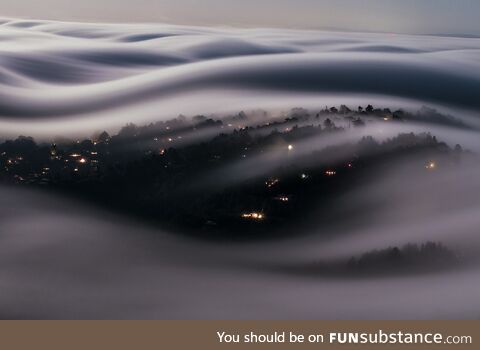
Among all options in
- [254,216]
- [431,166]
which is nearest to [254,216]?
[254,216]

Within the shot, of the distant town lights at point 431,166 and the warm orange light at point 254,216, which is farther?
the distant town lights at point 431,166

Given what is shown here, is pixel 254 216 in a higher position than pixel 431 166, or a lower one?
lower

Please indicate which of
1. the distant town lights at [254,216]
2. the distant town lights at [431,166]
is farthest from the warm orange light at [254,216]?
the distant town lights at [431,166]

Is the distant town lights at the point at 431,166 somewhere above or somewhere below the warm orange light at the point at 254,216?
above

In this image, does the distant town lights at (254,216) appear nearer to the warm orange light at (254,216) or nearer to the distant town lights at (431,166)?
the warm orange light at (254,216)

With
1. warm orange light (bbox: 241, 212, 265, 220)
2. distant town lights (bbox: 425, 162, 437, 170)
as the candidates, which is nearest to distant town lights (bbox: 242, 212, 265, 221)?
warm orange light (bbox: 241, 212, 265, 220)

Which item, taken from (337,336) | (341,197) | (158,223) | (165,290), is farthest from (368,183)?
(337,336)

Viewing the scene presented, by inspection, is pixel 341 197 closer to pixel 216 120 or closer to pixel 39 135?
pixel 216 120

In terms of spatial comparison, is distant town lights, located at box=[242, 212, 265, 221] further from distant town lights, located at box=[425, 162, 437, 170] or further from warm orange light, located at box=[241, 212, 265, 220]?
distant town lights, located at box=[425, 162, 437, 170]

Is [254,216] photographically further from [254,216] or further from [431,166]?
[431,166]

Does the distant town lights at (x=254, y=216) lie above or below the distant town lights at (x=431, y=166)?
below

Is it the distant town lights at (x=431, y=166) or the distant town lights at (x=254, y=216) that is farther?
the distant town lights at (x=431, y=166)

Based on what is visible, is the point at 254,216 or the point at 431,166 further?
the point at 431,166
